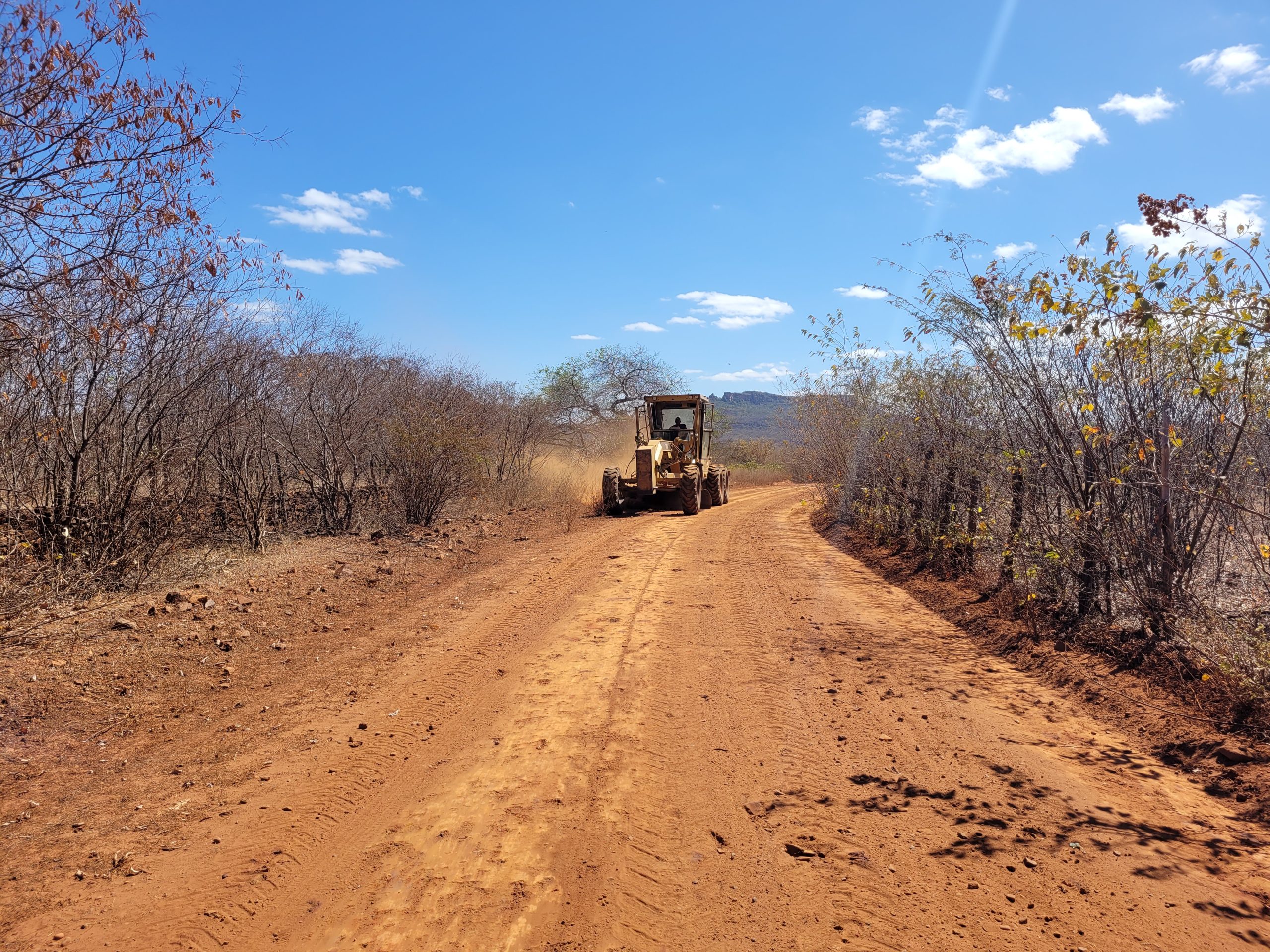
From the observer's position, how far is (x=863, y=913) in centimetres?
304

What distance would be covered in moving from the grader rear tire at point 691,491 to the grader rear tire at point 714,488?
7.97 ft

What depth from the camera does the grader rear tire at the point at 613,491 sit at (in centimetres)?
1817

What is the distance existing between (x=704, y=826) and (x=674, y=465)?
1585 centimetres

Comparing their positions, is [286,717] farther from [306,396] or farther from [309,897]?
[306,396]

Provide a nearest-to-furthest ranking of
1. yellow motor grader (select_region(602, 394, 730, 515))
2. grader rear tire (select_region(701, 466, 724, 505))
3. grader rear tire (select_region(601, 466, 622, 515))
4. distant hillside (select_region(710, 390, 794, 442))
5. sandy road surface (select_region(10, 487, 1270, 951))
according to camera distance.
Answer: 1. sandy road surface (select_region(10, 487, 1270, 951))
2. grader rear tire (select_region(601, 466, 622, 515))
3. yellow motor grader (select_region(602, 394, 730, 515))
4. grader rear tire (select_region(701, 466, 724, 505))
5. distant hillside (select_region(710, 390, 794, 442))

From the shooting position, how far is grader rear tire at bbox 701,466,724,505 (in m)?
21.2

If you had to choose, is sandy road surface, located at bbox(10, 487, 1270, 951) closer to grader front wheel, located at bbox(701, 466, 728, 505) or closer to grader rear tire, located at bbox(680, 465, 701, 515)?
grader rear tire, located at bbox(680, 465, 701, 515)

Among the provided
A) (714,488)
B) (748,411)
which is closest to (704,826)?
(714,488)

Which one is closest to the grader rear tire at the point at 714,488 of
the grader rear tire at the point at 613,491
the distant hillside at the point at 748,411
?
the grader rear tire at the point at 613,491

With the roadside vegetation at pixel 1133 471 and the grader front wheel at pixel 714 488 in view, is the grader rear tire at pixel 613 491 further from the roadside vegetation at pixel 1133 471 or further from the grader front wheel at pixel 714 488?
the roadside vegetation at pixel 1133 471

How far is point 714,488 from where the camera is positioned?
834 inches

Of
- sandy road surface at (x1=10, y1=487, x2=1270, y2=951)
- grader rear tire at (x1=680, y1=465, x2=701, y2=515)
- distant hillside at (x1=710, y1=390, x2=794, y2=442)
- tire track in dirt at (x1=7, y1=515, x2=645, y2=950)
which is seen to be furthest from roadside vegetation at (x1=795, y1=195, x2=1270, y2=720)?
distant hillside at (x1=710, y1=390, x2=794, y2=442)

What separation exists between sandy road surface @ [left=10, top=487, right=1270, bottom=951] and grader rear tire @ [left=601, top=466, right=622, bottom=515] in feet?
38.3

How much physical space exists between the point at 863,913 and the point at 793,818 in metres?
0.76
